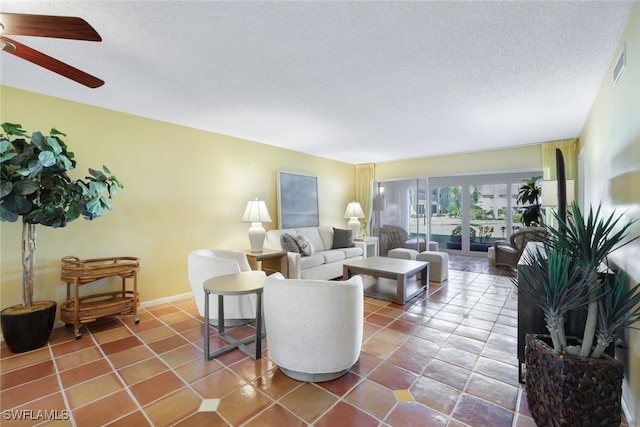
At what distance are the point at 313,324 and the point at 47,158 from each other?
258cm

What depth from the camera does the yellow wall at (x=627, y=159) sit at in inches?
62.8

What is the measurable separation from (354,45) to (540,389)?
2.45 m

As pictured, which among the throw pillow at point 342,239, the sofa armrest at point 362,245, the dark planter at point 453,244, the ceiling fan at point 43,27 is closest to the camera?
the ceiling fan at point 43,27

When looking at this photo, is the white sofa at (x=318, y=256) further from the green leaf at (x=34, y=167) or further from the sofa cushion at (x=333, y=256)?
the green leaf at (x=34, y=167)

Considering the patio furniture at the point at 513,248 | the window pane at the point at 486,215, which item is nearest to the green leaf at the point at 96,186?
the patio furniture at the point at 513,248

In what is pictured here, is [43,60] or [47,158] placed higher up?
[43,60]

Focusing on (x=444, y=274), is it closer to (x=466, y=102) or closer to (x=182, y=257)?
(x=466, y=102)

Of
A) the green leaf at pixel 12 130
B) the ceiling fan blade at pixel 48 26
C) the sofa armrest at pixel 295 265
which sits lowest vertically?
the sofa armrest at pixel 295 265

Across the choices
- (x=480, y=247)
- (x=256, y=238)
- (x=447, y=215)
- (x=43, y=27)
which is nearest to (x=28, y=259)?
(x=43, y=27)

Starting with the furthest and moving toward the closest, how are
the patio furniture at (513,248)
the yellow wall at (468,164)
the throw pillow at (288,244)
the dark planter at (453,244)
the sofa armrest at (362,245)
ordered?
the dark planter at (453,244)
the sofa armrest at (362,245)
the yellow wall at (468,164)
the patio furniture at (513,248)
the throw pillow at (288,244)

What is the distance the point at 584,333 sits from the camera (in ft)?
4.91

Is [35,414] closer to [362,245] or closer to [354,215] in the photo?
[362,245]

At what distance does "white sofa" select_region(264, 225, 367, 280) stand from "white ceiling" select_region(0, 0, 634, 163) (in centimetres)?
189

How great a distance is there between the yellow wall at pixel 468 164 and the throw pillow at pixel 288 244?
3563mm
